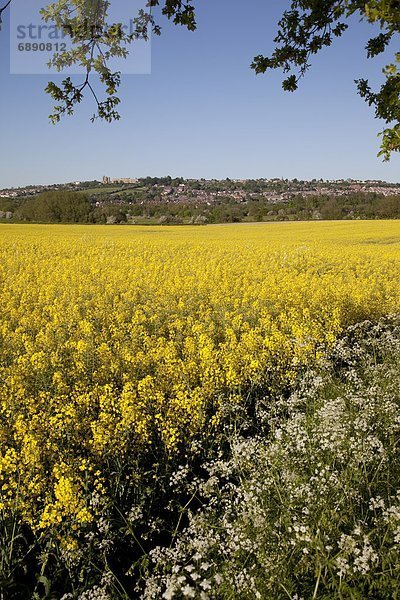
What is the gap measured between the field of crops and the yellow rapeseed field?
3 cm

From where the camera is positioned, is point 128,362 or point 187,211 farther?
point 187,211

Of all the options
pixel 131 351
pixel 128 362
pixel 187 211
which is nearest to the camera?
pixel 128 362

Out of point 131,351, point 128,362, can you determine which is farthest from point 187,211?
point 128,362

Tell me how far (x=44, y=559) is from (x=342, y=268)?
1361 cm

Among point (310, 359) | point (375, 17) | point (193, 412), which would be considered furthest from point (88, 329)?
point (375, 17)

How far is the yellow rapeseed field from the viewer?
364 cm

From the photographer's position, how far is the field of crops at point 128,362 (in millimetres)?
3396

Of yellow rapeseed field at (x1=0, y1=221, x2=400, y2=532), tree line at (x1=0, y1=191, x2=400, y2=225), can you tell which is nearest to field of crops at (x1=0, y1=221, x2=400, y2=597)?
yellow rapeseed field at (x1=0, y1=221, x2=400, y2=532)

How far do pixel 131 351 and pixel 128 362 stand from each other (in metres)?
0.34

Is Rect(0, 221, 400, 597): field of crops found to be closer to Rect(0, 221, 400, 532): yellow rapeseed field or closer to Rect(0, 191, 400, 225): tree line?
Rect(0, 221, 400, 532): yellow rapeseed field

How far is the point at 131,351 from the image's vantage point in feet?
20.1

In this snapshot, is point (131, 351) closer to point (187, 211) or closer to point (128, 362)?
point (128, 362)

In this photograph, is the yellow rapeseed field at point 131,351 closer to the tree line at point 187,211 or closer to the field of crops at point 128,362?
the field of crops at point 128,362

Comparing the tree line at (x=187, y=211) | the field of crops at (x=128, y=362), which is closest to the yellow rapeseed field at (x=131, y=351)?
the field of crops at (x=128, y=362)
